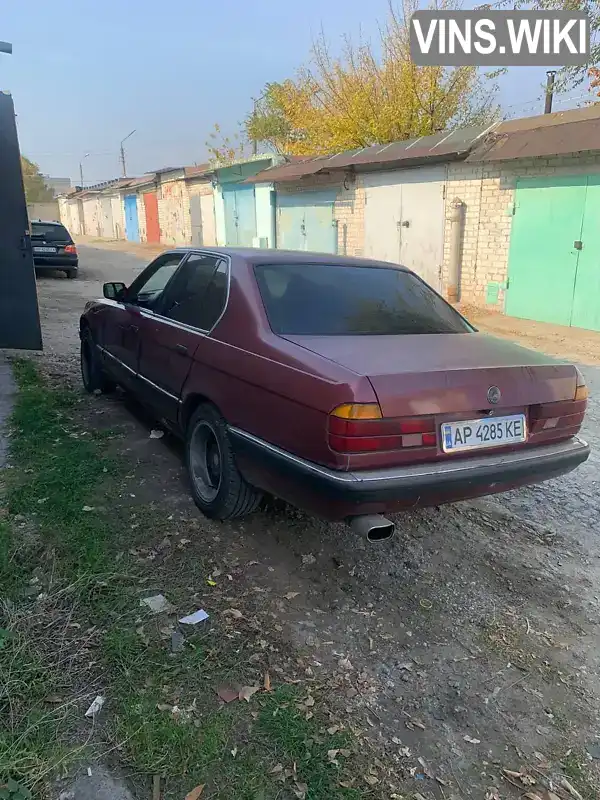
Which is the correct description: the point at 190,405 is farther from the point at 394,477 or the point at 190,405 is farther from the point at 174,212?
the point at 174,212

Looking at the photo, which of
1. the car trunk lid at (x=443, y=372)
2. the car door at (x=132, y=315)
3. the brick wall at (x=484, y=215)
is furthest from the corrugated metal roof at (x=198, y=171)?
the car trunk lid at (x=443, y=372)

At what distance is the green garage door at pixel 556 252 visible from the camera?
9.70 m

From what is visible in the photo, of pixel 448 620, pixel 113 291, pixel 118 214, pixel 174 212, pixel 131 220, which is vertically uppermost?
pixel 118 214

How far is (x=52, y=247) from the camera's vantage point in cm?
1670

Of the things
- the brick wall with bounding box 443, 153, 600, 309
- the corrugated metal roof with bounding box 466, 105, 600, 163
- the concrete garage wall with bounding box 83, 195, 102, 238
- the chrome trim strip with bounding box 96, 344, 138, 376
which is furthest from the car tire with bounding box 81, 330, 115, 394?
the concrete garage wall with bounding box 83, 195, 102, 238

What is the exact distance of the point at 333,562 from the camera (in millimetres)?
3293

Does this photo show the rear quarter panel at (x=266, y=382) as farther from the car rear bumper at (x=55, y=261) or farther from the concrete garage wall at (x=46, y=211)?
the concrete garage wall at (x=46, y=211)

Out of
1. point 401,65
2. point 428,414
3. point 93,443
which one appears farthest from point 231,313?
point 401,65

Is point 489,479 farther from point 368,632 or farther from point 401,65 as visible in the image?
point 401,65

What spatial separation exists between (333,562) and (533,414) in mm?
1277

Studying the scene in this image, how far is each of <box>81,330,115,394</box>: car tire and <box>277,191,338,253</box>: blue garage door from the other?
10267 millimetres
